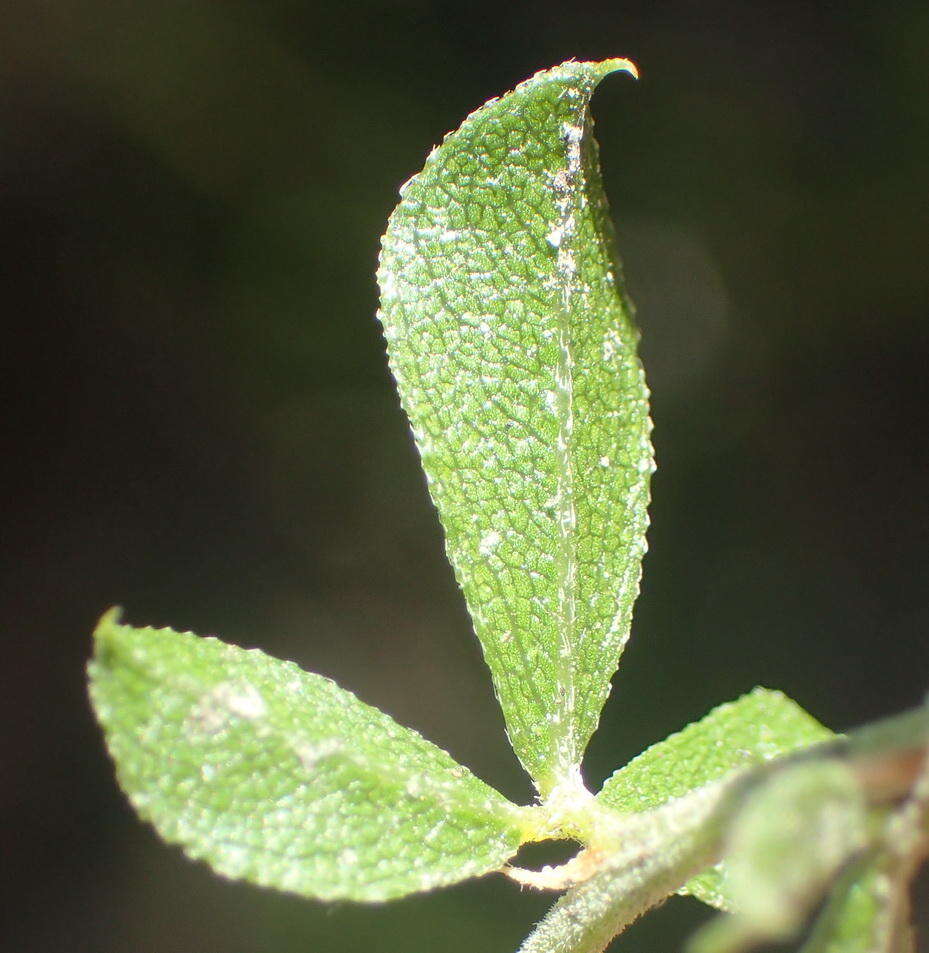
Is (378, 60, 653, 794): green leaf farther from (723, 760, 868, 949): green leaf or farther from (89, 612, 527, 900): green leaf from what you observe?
(723, 760, 868, 949): green leaf

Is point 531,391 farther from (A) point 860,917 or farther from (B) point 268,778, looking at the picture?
(A) point 860,917

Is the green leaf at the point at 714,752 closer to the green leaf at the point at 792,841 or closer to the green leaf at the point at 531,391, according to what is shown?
the green leaf at the point at 531,391

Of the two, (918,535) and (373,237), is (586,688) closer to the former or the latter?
(373,237)

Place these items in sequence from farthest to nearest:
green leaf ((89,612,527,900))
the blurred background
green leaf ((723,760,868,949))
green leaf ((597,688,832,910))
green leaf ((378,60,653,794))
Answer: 1. the blurred background
2. green leaf ((378,60,653,794))
3. green leaf ((597,688,832,910))
4. green leaf ((89,612,527,900))
5. green leaf ((723,760,868,949))

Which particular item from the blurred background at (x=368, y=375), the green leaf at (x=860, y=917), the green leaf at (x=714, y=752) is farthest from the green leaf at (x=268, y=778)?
the blurred background at (x=368, y=375)

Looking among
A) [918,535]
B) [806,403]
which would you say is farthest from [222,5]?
[918,535]

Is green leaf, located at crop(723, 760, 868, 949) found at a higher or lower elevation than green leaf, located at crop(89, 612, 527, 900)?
lower

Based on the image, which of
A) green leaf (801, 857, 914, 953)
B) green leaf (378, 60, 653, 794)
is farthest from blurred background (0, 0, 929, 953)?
green leaf (801, 857, 914, 953)
